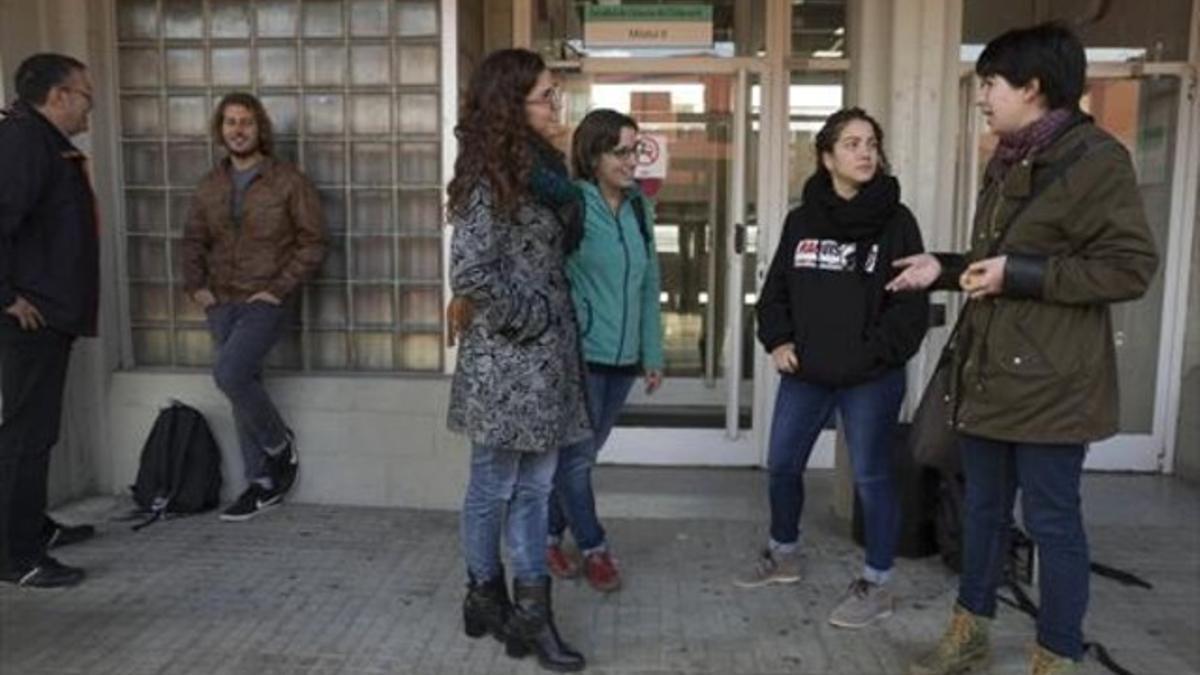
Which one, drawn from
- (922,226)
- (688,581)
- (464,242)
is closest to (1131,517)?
Answer: (922,226)

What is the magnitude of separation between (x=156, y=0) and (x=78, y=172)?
4.12 ft

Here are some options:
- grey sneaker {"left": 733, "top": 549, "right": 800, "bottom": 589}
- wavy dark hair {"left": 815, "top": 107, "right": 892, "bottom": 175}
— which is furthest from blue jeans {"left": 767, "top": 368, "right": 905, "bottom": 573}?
wavy dark hair {"left": 815, "top": 107, "right": 892, "bottom": 175}

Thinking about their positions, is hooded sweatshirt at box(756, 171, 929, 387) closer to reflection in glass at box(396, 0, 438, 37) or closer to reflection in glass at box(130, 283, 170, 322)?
reflection in glass at box(396, 0, 438, 37)

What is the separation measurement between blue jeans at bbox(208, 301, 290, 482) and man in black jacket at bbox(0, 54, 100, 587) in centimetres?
70

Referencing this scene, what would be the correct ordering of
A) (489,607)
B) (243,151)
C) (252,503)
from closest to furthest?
1. (489,607)
2. (243,151)
3. (252,503)

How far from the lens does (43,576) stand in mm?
4016

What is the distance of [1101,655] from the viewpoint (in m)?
3.40

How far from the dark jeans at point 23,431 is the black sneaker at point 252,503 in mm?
877

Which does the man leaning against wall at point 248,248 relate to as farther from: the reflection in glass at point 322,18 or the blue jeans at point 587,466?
the blue jeans at point 587,466

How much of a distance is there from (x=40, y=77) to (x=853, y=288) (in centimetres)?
305

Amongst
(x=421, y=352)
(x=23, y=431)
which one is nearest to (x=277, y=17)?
(x=421, y=352)

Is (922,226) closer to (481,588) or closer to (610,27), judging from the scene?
(610,27)

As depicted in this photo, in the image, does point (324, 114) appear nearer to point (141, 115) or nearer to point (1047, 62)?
point (141, 115)

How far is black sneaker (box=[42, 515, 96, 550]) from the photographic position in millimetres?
4383
